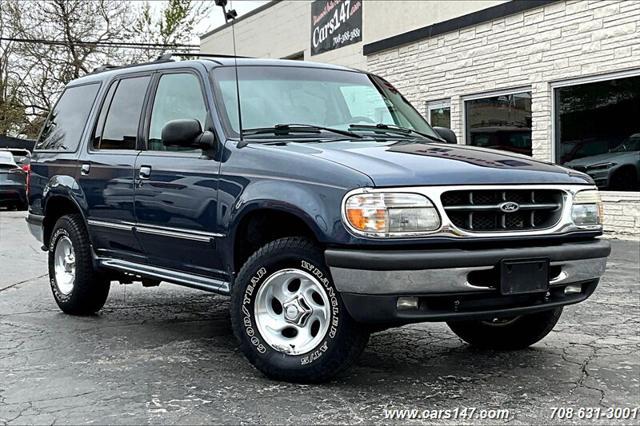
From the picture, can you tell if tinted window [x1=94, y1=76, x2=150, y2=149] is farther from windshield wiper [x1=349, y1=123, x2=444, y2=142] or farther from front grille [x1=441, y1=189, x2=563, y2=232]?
front grille [x1=441, y1=189, x2=563, y2=232]

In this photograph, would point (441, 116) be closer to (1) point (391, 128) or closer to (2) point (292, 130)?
(1) point (391, 128)

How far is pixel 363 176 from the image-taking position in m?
4.09

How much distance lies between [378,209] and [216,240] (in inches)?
50.0

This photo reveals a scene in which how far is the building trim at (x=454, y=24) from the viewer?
13.4m

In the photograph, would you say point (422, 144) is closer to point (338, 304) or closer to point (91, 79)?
point (338, 304)

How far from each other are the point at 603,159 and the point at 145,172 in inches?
333

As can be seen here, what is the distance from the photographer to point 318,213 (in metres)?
4.20

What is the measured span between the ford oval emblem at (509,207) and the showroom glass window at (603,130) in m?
7.97

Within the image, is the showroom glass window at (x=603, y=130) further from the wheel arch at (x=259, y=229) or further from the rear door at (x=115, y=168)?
the wheel arch at (x=259, y=229)

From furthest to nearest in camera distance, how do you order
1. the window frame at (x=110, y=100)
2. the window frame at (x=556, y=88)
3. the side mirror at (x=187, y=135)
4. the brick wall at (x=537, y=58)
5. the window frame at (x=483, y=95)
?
1. the window frame at (x=483, y=95)
2. the window frame at (x=556, y=88)
3. the brick wall at (x=537, y=58)
4. the window frame at (x=110, y=100)
5. the side mirror at (x=187, y=135)

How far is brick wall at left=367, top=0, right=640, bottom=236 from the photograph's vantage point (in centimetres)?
1171


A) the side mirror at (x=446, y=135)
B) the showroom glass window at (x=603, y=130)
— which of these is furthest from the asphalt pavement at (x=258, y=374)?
the showroom glass window at (x=603, y=130)

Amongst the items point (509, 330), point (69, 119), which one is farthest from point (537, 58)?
point (509, 330)

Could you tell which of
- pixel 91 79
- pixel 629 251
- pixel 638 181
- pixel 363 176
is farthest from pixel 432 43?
pixel 363 176
